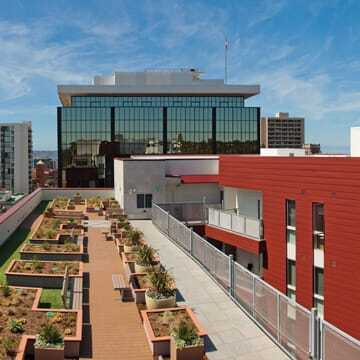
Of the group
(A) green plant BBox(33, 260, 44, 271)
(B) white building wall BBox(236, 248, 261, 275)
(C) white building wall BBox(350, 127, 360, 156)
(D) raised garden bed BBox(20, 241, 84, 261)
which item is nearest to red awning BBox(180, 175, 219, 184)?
(B) white building wall BBox(236, 248, 261, 275)

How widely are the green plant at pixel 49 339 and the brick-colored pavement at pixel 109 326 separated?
0.91 meters

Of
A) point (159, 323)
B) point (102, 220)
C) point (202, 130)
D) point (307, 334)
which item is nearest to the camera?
point (307, 334)

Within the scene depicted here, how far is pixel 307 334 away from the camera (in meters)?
9.99

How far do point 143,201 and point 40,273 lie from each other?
15719 mm

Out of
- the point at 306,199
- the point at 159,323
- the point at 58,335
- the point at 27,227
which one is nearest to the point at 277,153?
the point at 306,199

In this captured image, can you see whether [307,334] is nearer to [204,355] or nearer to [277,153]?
[204,355]

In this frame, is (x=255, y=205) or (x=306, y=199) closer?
(x=306, y=199)

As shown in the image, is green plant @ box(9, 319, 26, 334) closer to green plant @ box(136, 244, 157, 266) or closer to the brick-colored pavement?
the brick-colored pavement

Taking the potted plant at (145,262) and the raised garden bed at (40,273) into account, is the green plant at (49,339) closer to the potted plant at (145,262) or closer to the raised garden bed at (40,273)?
the raised garden bed at (40,273)

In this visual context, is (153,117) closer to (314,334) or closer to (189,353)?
(189,353)

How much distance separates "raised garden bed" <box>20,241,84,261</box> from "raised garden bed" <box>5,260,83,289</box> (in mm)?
1095

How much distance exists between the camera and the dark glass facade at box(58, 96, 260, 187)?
79.6 m

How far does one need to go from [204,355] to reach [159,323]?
195cm

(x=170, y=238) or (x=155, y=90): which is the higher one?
(x=155, y=90)
